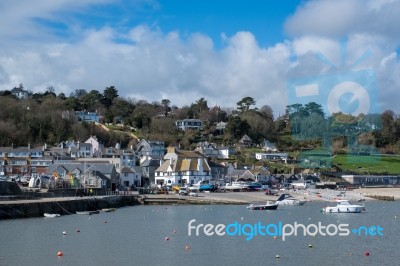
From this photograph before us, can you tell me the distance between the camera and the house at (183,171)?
85.8 metres

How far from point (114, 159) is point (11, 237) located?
51065 millimetres

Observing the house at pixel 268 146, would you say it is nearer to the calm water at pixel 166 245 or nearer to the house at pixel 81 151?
the house at pixel 81 151

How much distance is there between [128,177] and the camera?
267 ft

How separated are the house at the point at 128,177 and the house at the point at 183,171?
4.80 m

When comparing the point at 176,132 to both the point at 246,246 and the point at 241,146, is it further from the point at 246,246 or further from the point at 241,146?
the point at 246,246

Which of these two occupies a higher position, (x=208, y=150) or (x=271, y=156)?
(x=208, y=150)

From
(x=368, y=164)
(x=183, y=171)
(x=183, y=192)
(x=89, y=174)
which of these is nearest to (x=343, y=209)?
(x=183, y=192)

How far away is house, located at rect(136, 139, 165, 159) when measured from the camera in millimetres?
100419

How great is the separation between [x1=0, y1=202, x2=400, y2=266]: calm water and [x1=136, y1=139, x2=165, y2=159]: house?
53.9m

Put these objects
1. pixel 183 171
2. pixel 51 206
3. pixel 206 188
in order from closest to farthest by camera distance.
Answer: pixel 51 206 → pixel 206 188 → pixel 183 171

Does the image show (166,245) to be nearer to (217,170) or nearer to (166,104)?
(217,170)

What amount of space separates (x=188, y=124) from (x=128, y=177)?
44.5m

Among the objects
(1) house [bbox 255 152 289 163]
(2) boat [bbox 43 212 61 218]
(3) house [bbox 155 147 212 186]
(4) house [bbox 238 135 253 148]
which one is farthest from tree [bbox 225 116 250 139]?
(2) boat [bbox 43 212 61 218]

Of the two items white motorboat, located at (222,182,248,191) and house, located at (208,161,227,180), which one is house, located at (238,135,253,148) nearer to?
house, located at (208,161,227,180)
